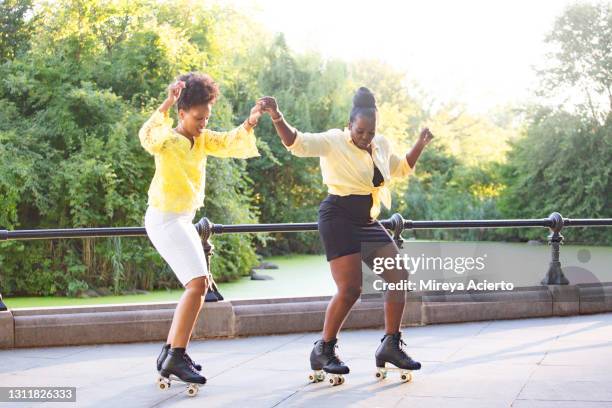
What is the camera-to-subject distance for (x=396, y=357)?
5.32m

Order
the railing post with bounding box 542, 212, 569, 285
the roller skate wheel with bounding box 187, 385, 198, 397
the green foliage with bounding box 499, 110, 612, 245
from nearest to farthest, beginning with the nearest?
1. the roller skate wheel with bounding box 187, 385, 198, 397
2. the railing post with bounding box 542, 212, 569, 285
3. the green foliage with bounding box 499, 110, 612, 245

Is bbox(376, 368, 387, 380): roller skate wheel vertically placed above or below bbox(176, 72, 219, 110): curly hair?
below

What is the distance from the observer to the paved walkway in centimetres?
493

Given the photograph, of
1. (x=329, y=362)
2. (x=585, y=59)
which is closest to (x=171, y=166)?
(x=329, y=362)

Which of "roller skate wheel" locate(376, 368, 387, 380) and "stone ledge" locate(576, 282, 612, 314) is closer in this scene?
"roller skate wheel" locate(376, 368, 387, 380)

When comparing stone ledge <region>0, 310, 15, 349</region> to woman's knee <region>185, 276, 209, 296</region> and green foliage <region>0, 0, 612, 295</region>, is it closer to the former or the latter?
woman's knee <region>185, 276, 209, 296</region>

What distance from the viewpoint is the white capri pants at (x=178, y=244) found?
16.6ft

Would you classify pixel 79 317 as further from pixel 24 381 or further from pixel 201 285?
pixel 201 285

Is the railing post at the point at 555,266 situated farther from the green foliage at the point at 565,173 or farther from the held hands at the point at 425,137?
the green foliage at the point at 565,173

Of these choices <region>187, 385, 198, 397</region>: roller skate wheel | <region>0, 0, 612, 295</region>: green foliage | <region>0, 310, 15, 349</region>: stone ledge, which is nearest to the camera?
<region>187, 385, 198, 397</region>: roller skate wheel

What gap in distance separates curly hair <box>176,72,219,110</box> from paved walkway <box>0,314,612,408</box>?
1.62 metres

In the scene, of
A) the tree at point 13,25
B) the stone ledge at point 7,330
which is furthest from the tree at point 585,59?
the stone ledge at point 7,330

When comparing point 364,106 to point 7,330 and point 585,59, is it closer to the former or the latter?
point 7,330

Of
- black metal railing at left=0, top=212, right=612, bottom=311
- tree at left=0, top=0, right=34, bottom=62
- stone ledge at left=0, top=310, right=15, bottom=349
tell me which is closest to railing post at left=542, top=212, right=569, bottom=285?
black metal railing at left=0, top=212, right=612, bottom=311
